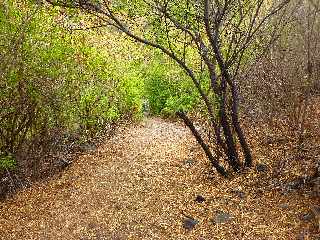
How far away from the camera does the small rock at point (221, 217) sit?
31.9ft

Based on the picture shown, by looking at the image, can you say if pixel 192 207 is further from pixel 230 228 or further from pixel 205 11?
pixel 205 11

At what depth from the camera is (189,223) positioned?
9.91 metres

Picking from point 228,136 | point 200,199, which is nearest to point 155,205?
point 200,199

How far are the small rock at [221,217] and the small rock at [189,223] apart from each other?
0.38 meters

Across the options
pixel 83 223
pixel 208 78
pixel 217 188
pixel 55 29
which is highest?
pixel 55 29

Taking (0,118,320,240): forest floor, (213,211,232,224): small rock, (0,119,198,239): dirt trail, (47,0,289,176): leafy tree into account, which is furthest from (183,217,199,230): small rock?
(47,0,289,176): leafy tree

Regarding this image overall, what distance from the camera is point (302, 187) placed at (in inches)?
385

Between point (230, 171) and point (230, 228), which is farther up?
point (230, 171)

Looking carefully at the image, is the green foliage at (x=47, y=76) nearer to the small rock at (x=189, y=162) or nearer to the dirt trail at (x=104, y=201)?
the dirt trail at (x=104, y=201)

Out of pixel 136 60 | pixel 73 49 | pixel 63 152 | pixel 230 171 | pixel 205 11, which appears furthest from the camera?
pixel 136 60

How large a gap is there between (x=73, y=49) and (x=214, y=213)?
6026 mm

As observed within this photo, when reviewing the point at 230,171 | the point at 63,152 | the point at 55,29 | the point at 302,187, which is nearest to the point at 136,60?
the point at 63,152

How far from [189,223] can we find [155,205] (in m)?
1.15

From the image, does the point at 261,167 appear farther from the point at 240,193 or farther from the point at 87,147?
the point at 87,147
